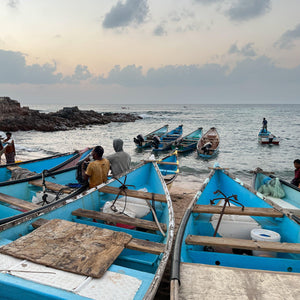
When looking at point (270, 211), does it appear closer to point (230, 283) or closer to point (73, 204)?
point (230, 283)

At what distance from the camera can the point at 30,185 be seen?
596cm

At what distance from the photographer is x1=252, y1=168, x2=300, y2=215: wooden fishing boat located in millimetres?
6036

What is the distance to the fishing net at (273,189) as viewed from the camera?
651cm

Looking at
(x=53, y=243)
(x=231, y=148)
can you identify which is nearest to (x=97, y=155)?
(x=53, y=243)

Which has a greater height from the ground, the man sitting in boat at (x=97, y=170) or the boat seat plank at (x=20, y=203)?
the man sitting in boat at (x=97, y=170)

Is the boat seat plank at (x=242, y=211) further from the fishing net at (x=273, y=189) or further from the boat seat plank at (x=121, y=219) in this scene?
the fishing net at (x=273, y=189)

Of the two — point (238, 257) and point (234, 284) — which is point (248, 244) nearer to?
point (238, 257)

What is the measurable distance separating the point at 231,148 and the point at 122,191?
60.3 ft

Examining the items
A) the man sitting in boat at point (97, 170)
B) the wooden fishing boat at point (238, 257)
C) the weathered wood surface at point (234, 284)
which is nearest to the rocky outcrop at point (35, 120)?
the man sitting in boat at point (97, 170)

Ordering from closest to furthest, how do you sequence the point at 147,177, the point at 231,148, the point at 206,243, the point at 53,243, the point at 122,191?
1. the point at 53,243
2. the point at 206,243
3. the point at 122,191
4. the point at 147,177
5. the point at 231,148

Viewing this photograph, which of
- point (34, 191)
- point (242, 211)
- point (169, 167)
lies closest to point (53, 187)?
point (34, 191)

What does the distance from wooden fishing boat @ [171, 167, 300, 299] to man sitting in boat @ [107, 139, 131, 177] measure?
221 centimetres

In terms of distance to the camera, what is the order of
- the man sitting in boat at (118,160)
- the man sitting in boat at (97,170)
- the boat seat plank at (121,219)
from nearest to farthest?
the boat seat plank at (121,219) → the man sitting in boat at (97,170) → the man sitting in boat at (118,160)

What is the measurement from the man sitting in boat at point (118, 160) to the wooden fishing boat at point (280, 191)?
3946 millimetres
